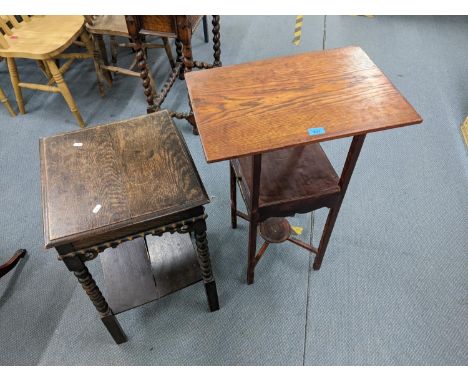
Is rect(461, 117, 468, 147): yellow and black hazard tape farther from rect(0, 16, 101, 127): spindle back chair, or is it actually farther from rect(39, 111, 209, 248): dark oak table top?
rect(0, 16, 101, 127): spindle back chair

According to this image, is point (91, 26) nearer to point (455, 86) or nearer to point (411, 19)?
point (455, 86)

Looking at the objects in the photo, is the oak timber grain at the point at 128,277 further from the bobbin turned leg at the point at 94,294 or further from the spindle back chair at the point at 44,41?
the spindle back chair at the point at 44,41

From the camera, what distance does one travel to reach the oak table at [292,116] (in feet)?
2.79

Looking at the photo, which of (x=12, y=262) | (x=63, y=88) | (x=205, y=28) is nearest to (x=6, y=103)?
(x=63, y=88)

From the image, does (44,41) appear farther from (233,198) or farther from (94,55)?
(233,198)

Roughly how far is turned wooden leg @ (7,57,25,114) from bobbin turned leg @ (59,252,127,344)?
6.30 feet

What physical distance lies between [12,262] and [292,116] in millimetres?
1527

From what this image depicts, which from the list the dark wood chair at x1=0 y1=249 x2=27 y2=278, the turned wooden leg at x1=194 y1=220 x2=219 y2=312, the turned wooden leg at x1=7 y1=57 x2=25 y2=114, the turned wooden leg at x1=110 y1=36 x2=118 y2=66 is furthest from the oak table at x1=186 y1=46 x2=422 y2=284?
the turned wooden leg at x1=110 y1=36 x2=118 y2=66

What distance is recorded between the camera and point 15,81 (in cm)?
239

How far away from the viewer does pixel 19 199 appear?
6.51 ft

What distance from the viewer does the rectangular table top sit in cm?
84
